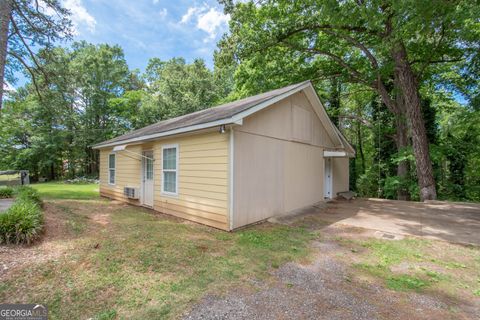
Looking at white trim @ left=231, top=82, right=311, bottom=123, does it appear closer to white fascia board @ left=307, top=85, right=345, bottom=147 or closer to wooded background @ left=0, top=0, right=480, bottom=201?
white fascia board @ left=307, top=85, right=345, bottom=147

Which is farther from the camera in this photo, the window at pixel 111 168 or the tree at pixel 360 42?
the window at pixel 111 168

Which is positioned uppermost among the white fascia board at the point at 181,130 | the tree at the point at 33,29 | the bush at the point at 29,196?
the tree at the point at 33,29

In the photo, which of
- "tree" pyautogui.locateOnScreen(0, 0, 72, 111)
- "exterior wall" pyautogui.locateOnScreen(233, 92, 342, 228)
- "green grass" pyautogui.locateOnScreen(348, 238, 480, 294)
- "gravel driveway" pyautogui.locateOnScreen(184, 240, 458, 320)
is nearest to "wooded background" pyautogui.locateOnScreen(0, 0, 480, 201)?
"tree" pyautogui.locateOnScreen(0, 0, 72, 111)

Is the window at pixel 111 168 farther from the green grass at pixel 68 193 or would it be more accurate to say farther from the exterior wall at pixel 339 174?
the exterior wall at pixel 339 174

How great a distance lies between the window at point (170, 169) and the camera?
7.14 metres

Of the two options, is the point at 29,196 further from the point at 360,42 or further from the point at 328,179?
the point at 360,42

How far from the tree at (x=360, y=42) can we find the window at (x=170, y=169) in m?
5.98

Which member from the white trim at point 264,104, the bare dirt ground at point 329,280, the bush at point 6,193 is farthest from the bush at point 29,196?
the white trim at point 264,104

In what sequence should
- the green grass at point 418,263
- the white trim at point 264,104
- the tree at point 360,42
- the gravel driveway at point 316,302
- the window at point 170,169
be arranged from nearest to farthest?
1. the gravel driveway at point 316,302
2. the green grass at point 418,263
3. the white trim at point 264,104
4. the window at point 170,169
5. the tree at point 360,42

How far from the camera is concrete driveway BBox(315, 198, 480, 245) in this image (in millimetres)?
5344

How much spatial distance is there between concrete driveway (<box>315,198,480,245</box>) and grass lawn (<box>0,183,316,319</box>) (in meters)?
2.17

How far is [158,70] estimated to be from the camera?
32375 mm

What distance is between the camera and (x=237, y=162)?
5523 millimetres

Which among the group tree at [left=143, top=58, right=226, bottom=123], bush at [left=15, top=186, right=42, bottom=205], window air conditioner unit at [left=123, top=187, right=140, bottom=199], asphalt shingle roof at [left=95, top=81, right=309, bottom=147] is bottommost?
window air conditioner unit at [left=123, top=187, right=140, bottom=199]
